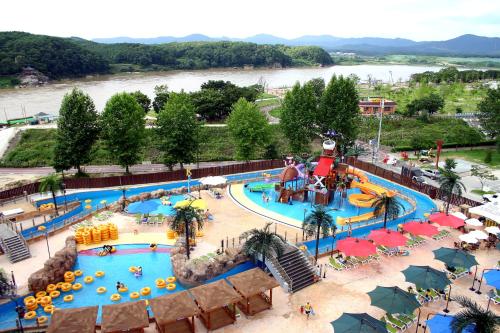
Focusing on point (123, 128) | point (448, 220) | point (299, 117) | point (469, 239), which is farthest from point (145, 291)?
point (299, 117)

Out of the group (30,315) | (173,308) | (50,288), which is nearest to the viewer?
(173,308)

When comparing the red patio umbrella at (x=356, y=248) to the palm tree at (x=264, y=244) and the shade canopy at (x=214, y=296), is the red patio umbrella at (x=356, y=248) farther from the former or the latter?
the shade canopy at (x=214, y=296)

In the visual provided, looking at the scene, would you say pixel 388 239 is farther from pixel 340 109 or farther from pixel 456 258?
pixel 340 109

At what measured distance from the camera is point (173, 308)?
20703 millimetres

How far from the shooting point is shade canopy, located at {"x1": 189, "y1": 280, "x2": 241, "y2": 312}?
21114mm

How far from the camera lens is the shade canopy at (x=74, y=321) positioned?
1906 centimetres

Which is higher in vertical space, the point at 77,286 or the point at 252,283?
the point at 252,283

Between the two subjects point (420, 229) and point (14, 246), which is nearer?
point (14, 246)

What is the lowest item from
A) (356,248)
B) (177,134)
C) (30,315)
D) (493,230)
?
(30,315)

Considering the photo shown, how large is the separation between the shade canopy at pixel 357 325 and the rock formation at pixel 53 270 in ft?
59.1

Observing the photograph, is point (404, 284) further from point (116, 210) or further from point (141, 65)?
point (141, 65)

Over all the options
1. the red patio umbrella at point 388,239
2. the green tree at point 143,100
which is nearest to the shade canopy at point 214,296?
the red patio umbrella at point 388,239

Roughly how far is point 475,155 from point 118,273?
57.2m

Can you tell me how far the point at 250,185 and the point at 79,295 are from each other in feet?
74.1
